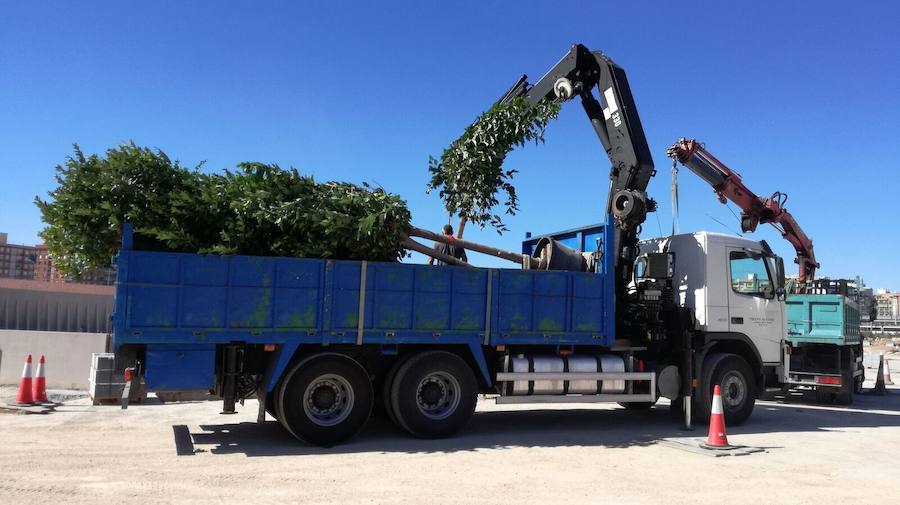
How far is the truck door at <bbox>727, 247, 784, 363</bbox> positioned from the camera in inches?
416

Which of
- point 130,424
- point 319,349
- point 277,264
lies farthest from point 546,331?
point 130,424

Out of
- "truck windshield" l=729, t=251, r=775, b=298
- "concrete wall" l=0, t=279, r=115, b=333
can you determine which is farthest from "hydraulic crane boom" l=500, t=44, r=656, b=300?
"concrete wall" l=0, t=279, r=115, b=333

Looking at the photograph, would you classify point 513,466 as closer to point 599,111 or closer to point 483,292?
point 483,292

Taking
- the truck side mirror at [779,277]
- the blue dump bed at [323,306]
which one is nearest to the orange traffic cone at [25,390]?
the blue dump bed at [323,306]

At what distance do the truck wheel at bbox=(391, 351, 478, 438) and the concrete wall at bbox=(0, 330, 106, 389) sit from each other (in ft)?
24.5

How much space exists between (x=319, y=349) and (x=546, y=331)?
3183mm

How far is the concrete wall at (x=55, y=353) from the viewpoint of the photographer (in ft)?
41.3

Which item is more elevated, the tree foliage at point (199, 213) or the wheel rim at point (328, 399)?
the tree foliage at point (199, 213)

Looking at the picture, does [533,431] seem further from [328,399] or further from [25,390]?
[25,390]

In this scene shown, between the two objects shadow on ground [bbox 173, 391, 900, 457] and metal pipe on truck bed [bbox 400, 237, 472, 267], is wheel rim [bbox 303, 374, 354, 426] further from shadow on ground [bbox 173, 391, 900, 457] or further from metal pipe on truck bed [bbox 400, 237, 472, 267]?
metal pipe on truck bed [bbox 400, 237, 472, 267]

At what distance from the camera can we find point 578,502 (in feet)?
18.9

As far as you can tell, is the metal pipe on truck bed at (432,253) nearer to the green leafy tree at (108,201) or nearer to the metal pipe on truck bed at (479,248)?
the metal pipe on truck bed at (479,248)

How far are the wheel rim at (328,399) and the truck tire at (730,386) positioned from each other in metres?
5.57

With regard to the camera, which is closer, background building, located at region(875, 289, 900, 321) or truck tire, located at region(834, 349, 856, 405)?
truck tire, located at region(834, 349, 856, 405)
